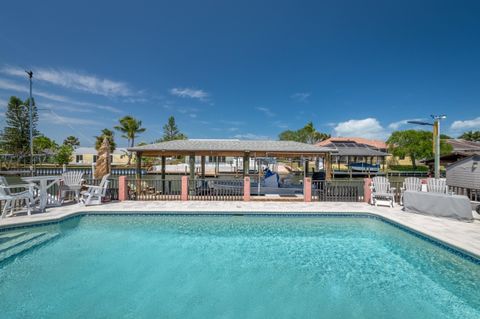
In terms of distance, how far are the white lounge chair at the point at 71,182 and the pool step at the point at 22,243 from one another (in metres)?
3.48

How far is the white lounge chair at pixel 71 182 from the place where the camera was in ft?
34.5

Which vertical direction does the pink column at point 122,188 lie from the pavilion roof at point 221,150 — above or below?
below

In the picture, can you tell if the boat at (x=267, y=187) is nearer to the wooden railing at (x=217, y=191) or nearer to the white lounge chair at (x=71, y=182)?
the wooden railing at (x=217, y=191)

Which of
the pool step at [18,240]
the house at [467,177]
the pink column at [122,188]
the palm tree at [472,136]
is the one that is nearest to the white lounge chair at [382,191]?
the house at [467,177]

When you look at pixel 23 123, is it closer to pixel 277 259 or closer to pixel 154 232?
pixel 154 232

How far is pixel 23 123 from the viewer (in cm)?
4797

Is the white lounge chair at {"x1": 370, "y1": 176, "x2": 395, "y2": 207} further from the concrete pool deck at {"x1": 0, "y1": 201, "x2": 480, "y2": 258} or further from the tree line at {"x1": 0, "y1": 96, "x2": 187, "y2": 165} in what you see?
the tree line at {"x1": 0, "y1": 96, "x2": 187, "y2": 165}

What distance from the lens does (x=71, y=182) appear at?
1071 cm

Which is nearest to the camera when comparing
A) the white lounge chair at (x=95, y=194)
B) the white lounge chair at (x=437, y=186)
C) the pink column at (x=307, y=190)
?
the white lounge chair at (x=437, y=186)

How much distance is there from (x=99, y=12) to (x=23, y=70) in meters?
14.2

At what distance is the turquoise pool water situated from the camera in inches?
161

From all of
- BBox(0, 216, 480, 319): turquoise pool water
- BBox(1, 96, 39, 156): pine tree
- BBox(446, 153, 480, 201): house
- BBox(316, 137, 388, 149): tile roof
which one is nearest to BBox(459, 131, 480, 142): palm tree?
BBox(316, 137, 388, 149): tile roof

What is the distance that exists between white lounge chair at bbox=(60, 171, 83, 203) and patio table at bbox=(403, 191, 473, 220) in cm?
1452

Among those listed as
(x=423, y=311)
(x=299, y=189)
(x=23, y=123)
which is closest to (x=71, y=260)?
(x=423, y=311)
